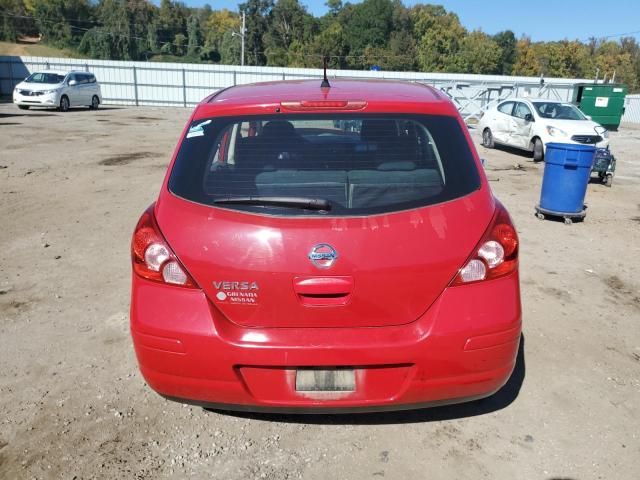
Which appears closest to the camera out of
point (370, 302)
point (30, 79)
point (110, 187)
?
point (370, 302)

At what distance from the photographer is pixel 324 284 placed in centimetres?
229

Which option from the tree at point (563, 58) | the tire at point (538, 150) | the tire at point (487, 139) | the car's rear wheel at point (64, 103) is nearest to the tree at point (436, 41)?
the tree at point (563, 58)

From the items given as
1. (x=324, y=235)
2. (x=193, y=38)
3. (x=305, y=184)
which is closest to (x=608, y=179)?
(x=305, y=184)

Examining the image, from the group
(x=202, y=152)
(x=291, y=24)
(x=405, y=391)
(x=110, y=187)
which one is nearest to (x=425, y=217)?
(x=405, y=391)

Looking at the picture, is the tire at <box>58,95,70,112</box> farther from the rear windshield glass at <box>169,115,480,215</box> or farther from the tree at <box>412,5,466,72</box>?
the tree at <box>412,5,466,72</box>

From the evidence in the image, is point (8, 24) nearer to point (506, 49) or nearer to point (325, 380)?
point (506, 49)

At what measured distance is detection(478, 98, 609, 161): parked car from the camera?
511 inches

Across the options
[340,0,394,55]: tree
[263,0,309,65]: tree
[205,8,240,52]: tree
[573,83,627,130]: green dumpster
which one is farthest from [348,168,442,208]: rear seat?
[205,8,240,52]: tree

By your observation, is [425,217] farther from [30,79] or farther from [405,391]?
[30,79]

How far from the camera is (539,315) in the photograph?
4332 millimetres

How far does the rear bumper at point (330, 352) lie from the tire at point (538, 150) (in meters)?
12.5

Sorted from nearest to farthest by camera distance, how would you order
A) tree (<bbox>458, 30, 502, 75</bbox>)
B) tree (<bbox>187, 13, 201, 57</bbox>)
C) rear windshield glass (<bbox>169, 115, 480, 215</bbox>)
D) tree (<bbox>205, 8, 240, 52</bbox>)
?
rear windshield glass (<bbox>169, 115, 480, 215</bbox>) < tree (<bbox>458, 30, 502, 75</bbox>) < tree (<bbox>187, 13, 201, 57</bbox>) < tree (<bbox>205, 8, 240, 52</bbox>)

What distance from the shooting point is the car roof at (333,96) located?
2.63 metres

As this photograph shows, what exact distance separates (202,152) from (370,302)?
3.50 feet
